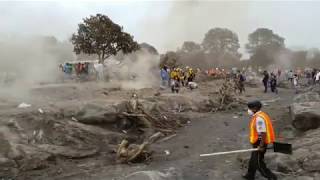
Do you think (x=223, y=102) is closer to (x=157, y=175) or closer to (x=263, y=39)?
(x=157, y=175)

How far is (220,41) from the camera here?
7712 cm

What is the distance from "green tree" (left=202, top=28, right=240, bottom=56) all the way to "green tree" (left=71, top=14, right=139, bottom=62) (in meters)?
46.4

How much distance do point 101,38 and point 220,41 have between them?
49.9 m

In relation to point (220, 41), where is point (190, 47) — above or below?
below

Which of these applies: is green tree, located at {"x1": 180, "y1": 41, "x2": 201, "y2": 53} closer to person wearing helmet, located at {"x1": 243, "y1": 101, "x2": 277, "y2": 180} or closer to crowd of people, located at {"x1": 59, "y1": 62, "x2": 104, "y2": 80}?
crowd of people, located at {"x1": 59, "y1": 62, "x2": 104, "y2": 80}

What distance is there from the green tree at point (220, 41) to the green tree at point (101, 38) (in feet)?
152

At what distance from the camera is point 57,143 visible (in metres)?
13.0

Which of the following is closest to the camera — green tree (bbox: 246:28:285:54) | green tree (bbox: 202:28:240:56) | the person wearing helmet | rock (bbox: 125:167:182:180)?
the person wearing helmet

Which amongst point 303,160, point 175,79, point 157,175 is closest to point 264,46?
point 175,79

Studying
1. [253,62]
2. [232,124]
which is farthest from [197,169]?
[253,62]

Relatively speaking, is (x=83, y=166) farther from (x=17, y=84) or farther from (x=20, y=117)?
(x=17, y=84)

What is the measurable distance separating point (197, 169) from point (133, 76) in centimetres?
2316

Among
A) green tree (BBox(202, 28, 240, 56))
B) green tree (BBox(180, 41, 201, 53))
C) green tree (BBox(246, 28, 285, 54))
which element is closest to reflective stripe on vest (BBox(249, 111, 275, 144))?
green tree (BBox(180, 41, 201, 53))

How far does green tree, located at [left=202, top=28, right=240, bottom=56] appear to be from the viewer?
76375mm
